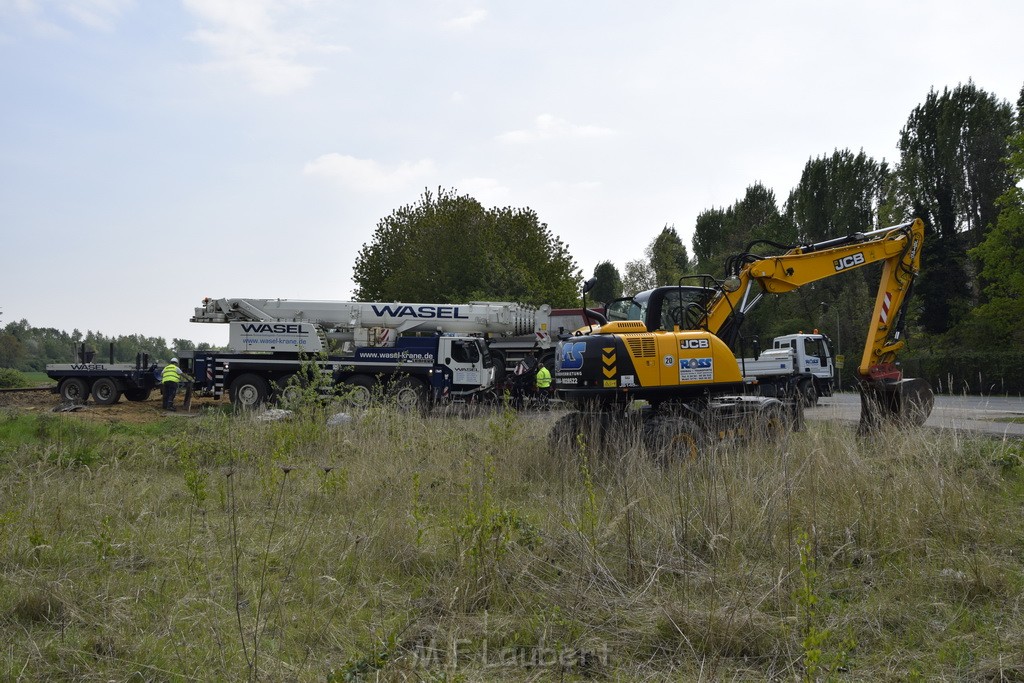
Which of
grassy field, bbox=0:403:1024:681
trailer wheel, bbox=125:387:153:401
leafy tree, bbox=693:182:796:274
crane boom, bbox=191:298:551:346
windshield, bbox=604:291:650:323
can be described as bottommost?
grassy field, bbox=0:403:1024:681

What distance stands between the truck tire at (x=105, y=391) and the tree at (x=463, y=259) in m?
16.4

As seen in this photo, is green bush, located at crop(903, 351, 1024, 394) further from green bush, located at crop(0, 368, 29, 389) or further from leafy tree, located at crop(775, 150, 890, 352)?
green bush, located at crop(0, 368, 29, 389)

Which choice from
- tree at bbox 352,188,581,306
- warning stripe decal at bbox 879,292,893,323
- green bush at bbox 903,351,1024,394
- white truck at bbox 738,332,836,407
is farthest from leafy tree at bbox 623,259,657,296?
warning stripe decal at bbox 879,292,893,323

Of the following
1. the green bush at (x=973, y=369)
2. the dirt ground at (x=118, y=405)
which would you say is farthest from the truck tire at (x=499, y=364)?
the green bush at (x=973, y=369)

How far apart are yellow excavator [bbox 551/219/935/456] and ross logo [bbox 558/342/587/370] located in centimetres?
1

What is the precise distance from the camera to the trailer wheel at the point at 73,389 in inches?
974

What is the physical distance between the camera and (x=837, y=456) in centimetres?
691

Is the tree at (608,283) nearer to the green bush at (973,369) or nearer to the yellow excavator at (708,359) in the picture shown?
the green bush at (973,369)

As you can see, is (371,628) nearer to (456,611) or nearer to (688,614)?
(456,611)

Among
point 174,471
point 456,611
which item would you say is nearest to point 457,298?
point 174,471

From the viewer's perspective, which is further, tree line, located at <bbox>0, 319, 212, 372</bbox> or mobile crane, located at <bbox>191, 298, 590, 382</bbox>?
tree line, located at <bbox>0, 319, 212, 372</bbox>

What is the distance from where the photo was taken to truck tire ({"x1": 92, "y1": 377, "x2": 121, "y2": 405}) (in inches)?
973

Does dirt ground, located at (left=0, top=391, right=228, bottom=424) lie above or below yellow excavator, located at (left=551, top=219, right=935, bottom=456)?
below

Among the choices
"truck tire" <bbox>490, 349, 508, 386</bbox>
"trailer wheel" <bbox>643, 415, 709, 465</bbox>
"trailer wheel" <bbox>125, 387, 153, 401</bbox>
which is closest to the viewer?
"trailer wheel" <bbox>643, 415, 709, 465</bbox>
